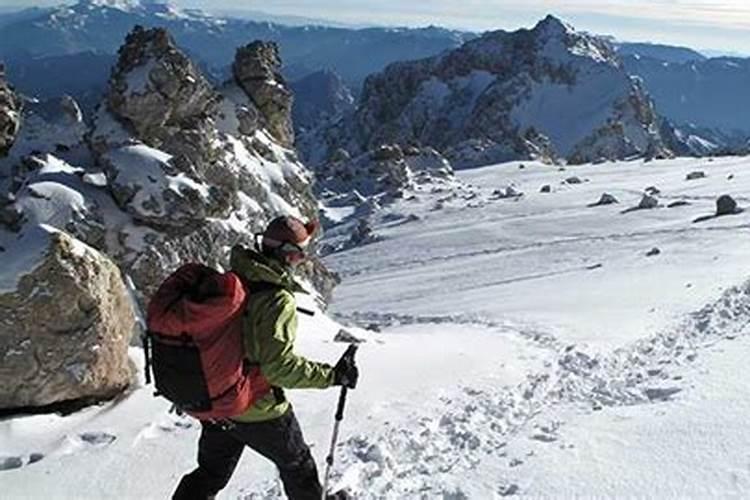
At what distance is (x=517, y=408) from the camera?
1086cm

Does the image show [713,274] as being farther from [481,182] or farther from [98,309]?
[481,182]

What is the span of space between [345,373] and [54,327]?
19.2 feet

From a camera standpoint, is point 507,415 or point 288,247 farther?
point 507,415

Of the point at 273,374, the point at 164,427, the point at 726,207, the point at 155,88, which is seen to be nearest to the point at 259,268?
the point at 273,374

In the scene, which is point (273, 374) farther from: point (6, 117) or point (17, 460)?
point (6, 117)

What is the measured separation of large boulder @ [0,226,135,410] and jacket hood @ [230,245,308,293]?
568 centimetres

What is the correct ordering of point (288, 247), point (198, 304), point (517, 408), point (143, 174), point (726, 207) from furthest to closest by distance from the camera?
1. point (726, 207)
2. point (143, 174)
3. point (517, 408)
4. point (288, 247)
5. point (198, 304)

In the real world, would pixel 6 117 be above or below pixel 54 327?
above

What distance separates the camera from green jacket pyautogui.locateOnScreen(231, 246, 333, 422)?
6172 mm

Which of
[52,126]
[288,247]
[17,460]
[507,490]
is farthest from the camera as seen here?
[52,126]

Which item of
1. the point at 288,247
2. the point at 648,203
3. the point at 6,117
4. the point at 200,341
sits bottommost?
the point at 648,203

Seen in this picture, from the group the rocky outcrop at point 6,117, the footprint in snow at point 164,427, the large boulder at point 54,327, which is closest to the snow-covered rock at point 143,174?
the rocky outcrop at point 6,117

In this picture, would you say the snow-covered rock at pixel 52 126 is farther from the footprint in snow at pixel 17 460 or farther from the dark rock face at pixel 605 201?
the dark rock face at pixel 605 201

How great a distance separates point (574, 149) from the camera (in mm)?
186750
